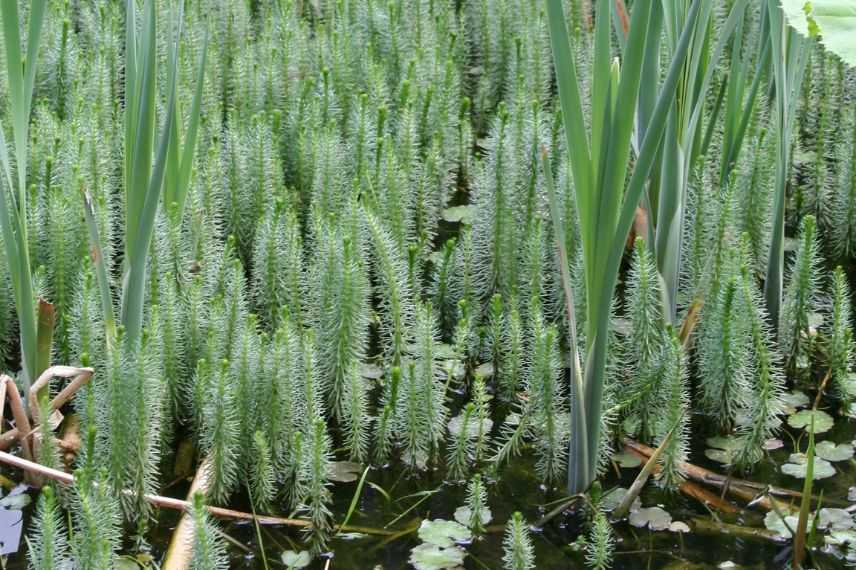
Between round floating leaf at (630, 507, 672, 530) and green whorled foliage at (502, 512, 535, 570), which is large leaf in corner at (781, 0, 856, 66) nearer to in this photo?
green whorled foliage at (502, 512, 535, 570)

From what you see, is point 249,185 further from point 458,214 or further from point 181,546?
point 181,546

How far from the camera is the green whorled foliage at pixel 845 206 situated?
10.2 feet

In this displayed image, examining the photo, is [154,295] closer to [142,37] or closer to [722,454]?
[142,37]

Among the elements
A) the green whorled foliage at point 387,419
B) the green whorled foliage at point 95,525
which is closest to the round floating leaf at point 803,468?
the green whorled foliage at point 387,419

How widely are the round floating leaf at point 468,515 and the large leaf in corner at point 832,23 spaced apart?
1.44 m

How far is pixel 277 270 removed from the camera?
2.71 m

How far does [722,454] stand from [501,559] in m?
0.65

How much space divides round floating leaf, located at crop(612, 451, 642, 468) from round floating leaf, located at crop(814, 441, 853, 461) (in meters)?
0.42

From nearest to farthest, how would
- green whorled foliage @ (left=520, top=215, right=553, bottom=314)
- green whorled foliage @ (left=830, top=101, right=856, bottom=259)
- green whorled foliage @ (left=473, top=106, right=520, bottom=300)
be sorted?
1. green whorled foliage @ (left=520, top=215, right=553, bottom=314)
2. green whorled foliage @ (left=473, top=106, right=520, bottom=300)
3. green whorled foliage @ (left=830, top=101, right=856, bottom=259)

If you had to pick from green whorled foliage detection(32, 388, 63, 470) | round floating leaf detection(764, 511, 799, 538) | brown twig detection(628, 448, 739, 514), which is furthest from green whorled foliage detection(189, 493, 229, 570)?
round floating leaf detection(764, 511, 799, 538)

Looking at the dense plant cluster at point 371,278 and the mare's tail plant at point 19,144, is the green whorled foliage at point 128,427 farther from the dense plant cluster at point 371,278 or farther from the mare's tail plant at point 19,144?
the mare's tail plant at point 19,144

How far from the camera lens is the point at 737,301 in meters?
2.49

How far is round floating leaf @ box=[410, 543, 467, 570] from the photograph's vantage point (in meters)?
2.10

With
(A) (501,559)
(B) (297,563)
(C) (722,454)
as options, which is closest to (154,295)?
(B) (297,563)
